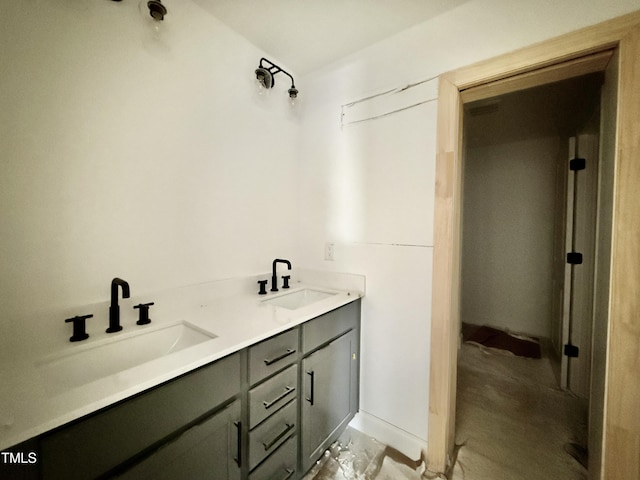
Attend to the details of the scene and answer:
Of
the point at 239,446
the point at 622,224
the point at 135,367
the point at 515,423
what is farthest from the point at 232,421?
the point at 515,423

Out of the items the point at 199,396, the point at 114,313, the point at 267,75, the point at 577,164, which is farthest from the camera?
the point at 577,164

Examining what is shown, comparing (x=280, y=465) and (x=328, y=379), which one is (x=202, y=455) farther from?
(x=328, y=379)

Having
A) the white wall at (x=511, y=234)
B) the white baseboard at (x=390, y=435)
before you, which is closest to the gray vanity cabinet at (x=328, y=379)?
the white baseboard at (x=390, y=435)

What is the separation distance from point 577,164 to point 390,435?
2526 millimetres

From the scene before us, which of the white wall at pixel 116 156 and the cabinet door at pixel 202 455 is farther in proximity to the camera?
the white wall at pixel 116 156

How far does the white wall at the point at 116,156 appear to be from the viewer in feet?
2.93

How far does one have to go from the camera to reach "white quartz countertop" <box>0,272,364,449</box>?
57 centimetres

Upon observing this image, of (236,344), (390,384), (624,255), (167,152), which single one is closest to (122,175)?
(167,152)

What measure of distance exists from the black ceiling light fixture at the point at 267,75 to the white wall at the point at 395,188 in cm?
23

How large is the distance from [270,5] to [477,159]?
10.3 ft

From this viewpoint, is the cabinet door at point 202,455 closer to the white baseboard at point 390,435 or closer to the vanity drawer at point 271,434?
the vanity drawer at point 271,434

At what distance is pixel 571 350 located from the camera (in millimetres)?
2055

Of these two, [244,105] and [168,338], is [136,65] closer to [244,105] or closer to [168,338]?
Answer: [244,105]

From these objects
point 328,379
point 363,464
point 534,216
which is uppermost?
point 534,216
